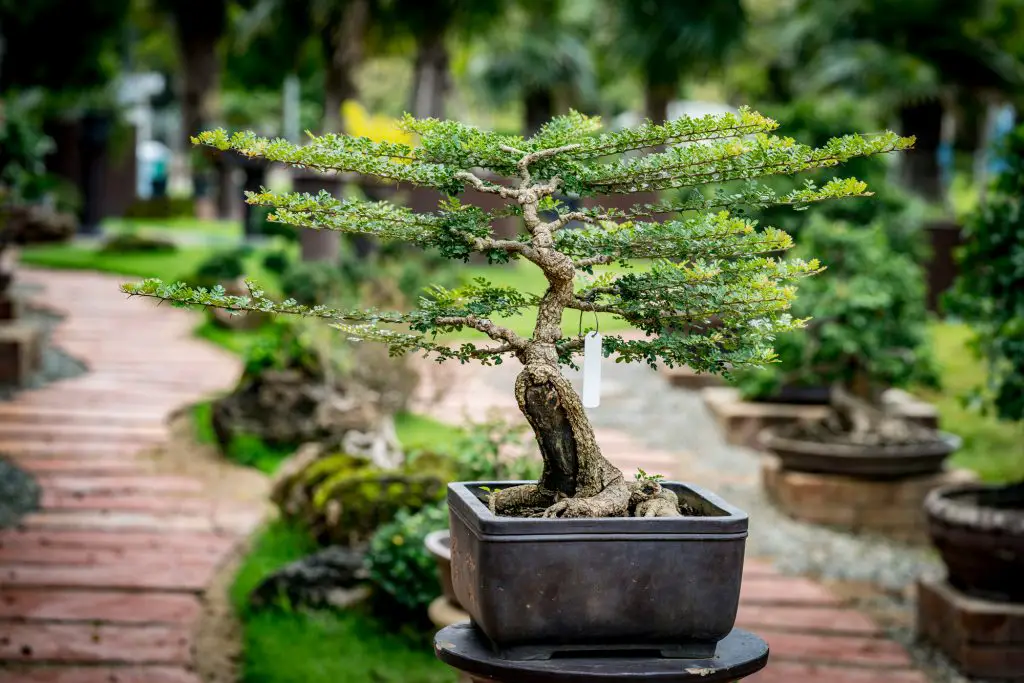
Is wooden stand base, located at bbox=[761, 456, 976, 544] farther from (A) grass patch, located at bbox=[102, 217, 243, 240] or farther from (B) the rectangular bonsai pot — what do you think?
(A) grass patch, located at bbox=[102, 217, 243, 240]

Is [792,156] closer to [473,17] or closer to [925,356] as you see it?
[925,356]

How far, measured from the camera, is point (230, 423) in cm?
789

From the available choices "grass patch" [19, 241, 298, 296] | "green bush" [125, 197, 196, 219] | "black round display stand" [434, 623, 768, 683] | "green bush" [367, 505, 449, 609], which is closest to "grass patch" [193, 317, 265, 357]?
"grass patch" [19, 241, 298, 296]

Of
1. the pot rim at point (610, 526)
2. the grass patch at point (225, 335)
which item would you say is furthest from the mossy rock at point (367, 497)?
the grass patch at point (225, 335)

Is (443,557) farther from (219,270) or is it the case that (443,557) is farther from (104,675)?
(219,270)

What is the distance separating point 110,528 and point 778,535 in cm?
357

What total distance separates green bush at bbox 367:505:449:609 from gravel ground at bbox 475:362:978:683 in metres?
2.08

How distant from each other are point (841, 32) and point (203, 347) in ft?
32.4

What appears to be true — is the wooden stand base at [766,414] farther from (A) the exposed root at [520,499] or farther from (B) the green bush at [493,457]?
(A) the exposed root at [520,499]

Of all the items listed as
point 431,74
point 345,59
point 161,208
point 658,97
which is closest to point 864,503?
point 431,74

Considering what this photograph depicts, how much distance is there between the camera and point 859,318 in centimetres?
716

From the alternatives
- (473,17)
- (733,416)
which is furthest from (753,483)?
(473,17)

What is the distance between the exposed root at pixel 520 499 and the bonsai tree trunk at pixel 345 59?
12.2 metres

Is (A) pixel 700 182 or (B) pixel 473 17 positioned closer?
(A) pixel 700 182
